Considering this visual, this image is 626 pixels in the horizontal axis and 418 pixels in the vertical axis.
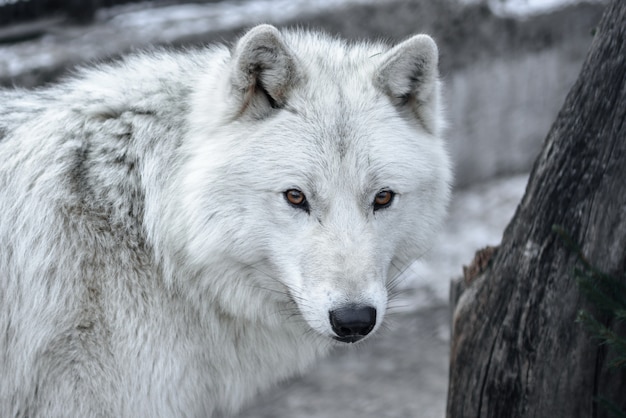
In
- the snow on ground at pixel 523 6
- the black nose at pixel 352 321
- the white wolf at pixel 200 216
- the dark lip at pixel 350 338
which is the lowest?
the dark lip at pixel 350 338

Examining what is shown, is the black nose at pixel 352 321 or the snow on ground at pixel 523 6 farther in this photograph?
the snow on ground at pixel 523 6

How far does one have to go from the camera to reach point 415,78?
3.79m

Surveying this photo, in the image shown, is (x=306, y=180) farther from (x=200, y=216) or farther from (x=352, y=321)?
(x=352, y=321)

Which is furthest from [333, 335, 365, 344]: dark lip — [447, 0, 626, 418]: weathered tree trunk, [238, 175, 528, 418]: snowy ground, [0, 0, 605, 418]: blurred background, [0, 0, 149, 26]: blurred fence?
[0, 0, 149, 26]: blurred fence

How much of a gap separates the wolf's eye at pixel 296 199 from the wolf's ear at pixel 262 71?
0.41m

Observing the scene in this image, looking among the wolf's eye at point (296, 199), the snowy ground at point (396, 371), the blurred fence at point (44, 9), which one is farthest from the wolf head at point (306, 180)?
the blurred fence at point (44, 9)

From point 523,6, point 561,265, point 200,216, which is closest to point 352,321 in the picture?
point 200,216

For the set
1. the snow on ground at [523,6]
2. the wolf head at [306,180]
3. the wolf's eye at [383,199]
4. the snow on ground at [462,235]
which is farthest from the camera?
the snow on ground at [523,6]

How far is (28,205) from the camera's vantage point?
11.5 ft

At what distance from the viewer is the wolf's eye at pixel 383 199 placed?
359 cm

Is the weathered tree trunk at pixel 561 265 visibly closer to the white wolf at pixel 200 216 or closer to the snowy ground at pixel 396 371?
the white wolf at pixel 200 216

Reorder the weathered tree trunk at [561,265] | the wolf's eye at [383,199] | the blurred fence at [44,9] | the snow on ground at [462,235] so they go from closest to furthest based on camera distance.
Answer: the weathered tree trunk at [561,265] < the wolf's eye at [383,199] < the blurred fence at [44,9] < the snow on ground at [462,235]

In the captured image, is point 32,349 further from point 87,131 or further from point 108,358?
→ point 87,131

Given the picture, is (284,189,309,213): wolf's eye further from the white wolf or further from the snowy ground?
the snowy ground
